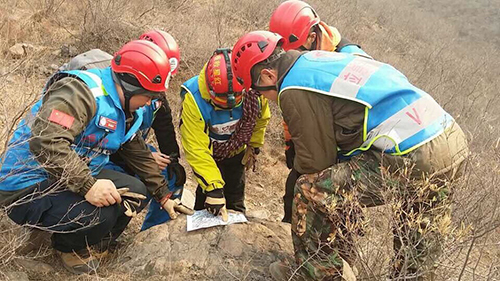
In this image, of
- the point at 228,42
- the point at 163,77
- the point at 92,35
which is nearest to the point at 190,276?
the point at 163,77

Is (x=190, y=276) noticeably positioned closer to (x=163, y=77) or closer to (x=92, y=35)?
(x=163, y=77)

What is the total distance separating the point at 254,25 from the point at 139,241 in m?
7.06

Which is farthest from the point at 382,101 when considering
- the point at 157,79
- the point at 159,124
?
the point at 159,124

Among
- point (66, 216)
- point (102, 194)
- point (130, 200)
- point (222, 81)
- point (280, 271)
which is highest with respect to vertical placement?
point (222, 81)

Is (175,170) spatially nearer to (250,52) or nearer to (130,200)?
(130,200)

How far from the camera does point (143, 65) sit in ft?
9.61

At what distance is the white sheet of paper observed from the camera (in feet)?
10.8

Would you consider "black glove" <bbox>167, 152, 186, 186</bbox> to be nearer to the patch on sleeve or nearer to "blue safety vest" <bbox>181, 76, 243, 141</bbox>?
"blue safety vest" <bbox>181, 76, 243, 141</bbox>

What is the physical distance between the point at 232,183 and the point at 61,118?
2.19 m

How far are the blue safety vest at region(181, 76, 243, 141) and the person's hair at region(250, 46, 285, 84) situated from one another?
2.30ft

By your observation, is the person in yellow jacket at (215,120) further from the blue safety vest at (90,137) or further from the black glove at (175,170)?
the blue safety vest at (90,137)

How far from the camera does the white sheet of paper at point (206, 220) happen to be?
10.8ft

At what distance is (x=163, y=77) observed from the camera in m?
3.02

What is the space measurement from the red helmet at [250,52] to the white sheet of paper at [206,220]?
3.62ft
